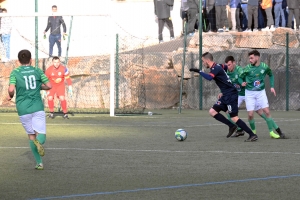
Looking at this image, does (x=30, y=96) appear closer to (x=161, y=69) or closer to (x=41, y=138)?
(x=41, y=138)

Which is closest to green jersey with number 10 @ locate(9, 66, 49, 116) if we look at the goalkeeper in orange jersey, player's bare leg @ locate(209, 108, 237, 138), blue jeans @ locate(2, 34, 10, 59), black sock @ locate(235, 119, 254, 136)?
black sock @ locate(235, 119, 254, 136)

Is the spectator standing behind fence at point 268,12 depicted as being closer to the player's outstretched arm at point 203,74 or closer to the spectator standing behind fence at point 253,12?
the spectator standing behind fence at point 253,12

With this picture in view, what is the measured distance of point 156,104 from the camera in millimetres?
30391

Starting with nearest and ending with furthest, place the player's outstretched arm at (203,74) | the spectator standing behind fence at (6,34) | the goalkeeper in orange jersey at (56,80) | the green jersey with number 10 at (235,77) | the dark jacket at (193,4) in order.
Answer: the player's outstretched arm at (203,74) < the green jersey with number 10 at (235,77) < the goalkeeper in orange jersey at (56,80) < the dark jacket at (193,4) < the spectator standing behind fence at (6,34)

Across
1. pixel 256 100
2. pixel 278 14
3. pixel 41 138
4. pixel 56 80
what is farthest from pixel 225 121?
pixel 278 14

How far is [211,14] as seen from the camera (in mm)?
30734

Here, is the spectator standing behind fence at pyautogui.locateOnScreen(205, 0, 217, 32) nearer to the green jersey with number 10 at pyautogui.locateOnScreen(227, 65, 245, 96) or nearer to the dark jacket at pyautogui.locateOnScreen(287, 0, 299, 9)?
the dark jacket at pyautogui.locateOnScreen(287, 0, 299, 9)

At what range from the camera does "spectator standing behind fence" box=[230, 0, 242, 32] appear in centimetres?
3002

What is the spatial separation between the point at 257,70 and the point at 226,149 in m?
2.65

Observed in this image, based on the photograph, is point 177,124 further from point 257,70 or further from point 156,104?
point 156,104

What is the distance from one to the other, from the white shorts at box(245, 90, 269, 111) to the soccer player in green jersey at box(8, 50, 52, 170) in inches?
245

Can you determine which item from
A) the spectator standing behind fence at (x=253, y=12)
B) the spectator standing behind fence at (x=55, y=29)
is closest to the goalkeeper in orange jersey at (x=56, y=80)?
the spectator standing behind fence at (x=55, y=29)

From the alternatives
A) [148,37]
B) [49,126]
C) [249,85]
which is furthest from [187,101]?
[249,85]

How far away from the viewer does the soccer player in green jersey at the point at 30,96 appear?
12789 mm
